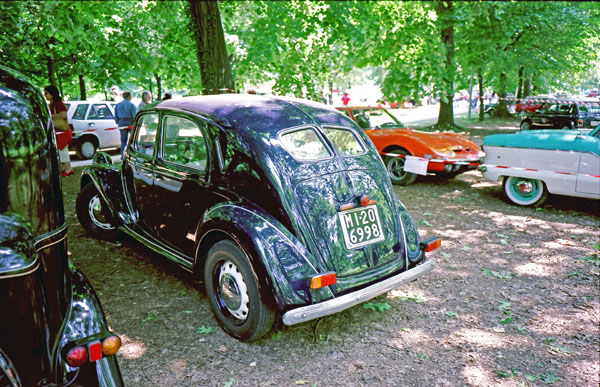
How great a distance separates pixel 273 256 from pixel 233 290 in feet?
1.79

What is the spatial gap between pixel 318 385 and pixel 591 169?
573cm

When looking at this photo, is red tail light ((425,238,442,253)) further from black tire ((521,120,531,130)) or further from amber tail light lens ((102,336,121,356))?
black tire ((521,120,531,130))

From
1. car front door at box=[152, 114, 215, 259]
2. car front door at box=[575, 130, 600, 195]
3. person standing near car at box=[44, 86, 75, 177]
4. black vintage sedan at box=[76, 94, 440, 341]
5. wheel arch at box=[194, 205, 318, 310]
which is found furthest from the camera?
person standing near car at box=[44, 86, 75, 177]

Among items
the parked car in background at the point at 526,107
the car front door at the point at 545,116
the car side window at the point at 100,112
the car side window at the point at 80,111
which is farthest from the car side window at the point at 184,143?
the parked car in background at the point at 526,107

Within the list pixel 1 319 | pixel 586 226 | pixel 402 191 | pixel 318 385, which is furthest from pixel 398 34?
pixel 1 319

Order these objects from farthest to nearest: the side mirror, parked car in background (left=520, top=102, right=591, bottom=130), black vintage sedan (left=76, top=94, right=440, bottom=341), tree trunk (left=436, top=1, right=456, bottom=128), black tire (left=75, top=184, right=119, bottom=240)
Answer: parked car in background (left=520, top=102, right=591, bottom=130) < tree trunk (left=436, top=1, right=456, bottom=128) < the side mirror < black tire (left=75, top=184, right=119, bottom=240) < black vintage sedan (left=76, top=94, right=440, bottom=341)

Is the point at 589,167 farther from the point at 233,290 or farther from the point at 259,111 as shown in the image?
the point at 233,290

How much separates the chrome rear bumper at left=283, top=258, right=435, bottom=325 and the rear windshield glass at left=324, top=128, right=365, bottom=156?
1.24 metres

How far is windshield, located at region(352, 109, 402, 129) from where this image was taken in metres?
9.70

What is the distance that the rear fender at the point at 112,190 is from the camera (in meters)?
5.04

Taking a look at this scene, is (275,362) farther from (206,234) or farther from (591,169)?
(591,169)

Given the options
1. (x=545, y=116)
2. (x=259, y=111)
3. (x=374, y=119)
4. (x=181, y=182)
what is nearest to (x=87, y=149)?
(x=374, y=119)

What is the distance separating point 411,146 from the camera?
8625 millimetres

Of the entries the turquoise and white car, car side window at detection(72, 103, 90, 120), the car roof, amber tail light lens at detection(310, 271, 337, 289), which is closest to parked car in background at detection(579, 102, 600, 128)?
the turquoise and white car
